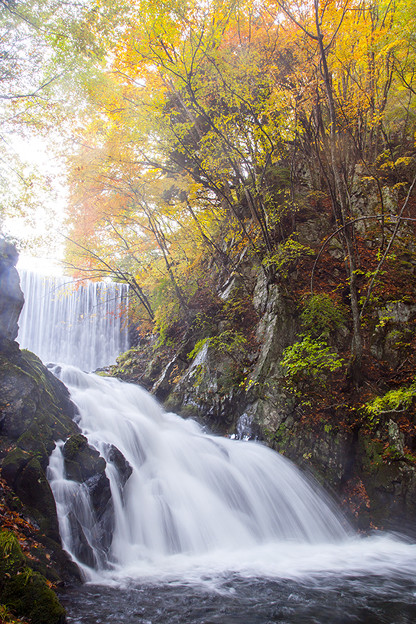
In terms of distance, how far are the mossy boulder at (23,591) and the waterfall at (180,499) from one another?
1.51 m

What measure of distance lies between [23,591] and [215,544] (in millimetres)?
3281

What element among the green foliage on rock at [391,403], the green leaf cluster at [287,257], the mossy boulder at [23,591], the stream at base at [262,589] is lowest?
the stream at base at [262,589]

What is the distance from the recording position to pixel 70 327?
1567cm

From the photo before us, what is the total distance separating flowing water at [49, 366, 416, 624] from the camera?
3.17 meters

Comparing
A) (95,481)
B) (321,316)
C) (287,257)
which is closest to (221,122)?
(287,257)

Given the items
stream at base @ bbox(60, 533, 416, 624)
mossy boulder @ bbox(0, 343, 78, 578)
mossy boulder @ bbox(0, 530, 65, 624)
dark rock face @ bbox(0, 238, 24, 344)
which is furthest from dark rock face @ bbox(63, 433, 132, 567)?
dark rock face @ bbox(0, 238, 24, 344)

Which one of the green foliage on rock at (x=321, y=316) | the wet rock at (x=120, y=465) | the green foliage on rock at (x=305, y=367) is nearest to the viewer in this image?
the wet rock at (x=120, y=465)

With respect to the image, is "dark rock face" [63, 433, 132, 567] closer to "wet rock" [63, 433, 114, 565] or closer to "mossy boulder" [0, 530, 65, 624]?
"wet rock" [63, 433, 114, 565]

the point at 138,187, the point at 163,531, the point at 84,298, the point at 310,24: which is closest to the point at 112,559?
the point at 163,531

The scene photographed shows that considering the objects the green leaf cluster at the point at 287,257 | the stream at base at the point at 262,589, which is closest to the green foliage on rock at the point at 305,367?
the green leaf cluster at the point at 287,257

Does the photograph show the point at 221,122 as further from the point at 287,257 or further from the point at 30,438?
the point at 30,438

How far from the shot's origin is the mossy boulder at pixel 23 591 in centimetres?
235

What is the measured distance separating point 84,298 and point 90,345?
8.44 ft

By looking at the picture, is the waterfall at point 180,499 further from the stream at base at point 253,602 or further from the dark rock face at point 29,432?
the stream at base at point 253,602
